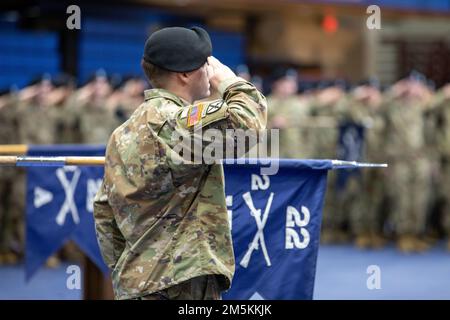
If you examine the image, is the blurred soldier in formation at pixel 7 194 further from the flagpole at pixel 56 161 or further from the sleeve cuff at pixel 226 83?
the sleeve cuff at pixel 226 83

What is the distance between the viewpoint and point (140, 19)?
50.5 feet

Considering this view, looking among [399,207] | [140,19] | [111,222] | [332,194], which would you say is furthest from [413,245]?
[111,222]

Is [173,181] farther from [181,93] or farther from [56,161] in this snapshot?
[56,161]

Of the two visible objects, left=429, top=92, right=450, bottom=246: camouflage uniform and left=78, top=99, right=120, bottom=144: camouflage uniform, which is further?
left=429, top=92, right=450, bottom=246: camouflage uniform

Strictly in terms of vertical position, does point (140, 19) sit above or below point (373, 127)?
above

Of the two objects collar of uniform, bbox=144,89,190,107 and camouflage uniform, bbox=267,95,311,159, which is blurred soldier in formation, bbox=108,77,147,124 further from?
collar of uniform, bbox=144,89,190,107

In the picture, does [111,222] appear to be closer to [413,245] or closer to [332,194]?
[413,245]

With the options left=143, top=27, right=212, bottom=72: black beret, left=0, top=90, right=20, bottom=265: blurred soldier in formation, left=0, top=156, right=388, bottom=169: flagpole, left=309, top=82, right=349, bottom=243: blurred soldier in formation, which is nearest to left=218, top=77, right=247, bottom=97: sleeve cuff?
left=143, top=27, right=212, bottom=72: black beret

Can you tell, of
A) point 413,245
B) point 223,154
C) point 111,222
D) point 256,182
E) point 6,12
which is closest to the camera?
point 223,154

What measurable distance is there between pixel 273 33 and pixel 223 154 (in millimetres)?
14716

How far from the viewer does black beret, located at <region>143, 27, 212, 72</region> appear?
3375 mm

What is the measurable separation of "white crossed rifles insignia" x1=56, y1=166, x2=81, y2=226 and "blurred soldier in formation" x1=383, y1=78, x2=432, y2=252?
5.78 metres

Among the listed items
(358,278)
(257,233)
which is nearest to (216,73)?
(257,233)

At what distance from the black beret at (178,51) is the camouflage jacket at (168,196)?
121 mm
